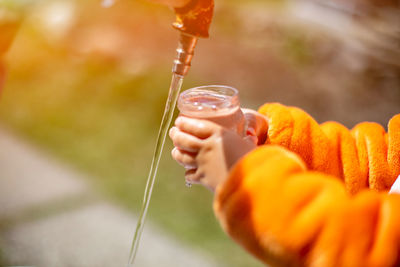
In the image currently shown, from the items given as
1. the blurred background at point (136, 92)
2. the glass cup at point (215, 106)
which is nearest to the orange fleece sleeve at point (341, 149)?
the glass cup at point (215, 106)

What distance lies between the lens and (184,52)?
589mm

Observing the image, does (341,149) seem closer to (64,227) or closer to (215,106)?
(215,106)

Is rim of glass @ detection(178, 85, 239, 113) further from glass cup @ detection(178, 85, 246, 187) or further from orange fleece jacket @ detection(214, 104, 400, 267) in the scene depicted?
orange fleece jacket @ detection(214, 104, 400, 267)

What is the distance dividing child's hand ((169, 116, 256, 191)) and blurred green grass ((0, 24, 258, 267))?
933 millimetres

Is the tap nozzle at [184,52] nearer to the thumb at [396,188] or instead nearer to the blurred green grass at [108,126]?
the thumb at [396,188]

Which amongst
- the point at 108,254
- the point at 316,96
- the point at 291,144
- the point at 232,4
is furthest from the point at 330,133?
the point at 232,4

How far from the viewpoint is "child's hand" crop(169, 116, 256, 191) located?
1.83ft

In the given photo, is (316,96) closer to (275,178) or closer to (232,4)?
(232,4)

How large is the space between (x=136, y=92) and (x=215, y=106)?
1.70 m

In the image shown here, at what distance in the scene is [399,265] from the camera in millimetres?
492

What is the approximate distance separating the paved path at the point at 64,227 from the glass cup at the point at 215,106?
0.87 meters

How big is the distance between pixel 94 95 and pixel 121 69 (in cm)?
21

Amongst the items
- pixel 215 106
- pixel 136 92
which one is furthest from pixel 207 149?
pixel 136 92

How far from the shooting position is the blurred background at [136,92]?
153cm
